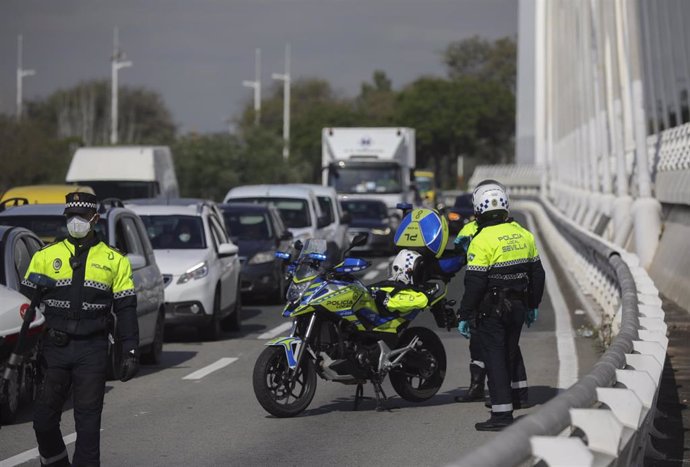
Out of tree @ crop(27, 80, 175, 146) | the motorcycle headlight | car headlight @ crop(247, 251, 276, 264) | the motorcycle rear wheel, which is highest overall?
tree @ crop(27, 80, 175, 146)

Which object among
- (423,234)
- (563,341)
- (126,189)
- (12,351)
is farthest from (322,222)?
(12,351)

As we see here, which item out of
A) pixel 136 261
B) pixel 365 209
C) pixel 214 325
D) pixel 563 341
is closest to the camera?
pixel 136 261

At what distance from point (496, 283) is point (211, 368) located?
4.76 metres

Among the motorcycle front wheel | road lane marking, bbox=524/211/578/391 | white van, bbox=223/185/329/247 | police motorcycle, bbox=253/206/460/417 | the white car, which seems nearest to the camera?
the motorcycle front wheel

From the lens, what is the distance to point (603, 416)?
242 inches

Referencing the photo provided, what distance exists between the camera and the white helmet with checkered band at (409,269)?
11.6 metres

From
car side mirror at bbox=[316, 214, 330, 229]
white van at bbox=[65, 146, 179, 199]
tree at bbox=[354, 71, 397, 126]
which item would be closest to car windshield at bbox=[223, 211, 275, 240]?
car side mirror at bbox=[316, 214, 330, 229]

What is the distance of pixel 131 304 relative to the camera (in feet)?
27.0

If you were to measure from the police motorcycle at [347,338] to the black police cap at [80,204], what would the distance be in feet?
9.01

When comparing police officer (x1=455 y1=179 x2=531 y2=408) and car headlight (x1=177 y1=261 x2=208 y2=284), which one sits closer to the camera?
police officer (x1=455 y1=179 x2=531 y2=408)

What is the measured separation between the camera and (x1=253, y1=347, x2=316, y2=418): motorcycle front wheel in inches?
417

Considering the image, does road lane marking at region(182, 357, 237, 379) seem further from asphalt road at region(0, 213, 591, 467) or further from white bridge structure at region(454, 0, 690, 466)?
white bridge structure at region(454, 0, 690, 466)

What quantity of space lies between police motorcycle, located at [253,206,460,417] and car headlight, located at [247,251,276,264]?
34.6 feet

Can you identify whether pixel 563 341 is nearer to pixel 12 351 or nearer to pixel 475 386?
pixel 475 386
